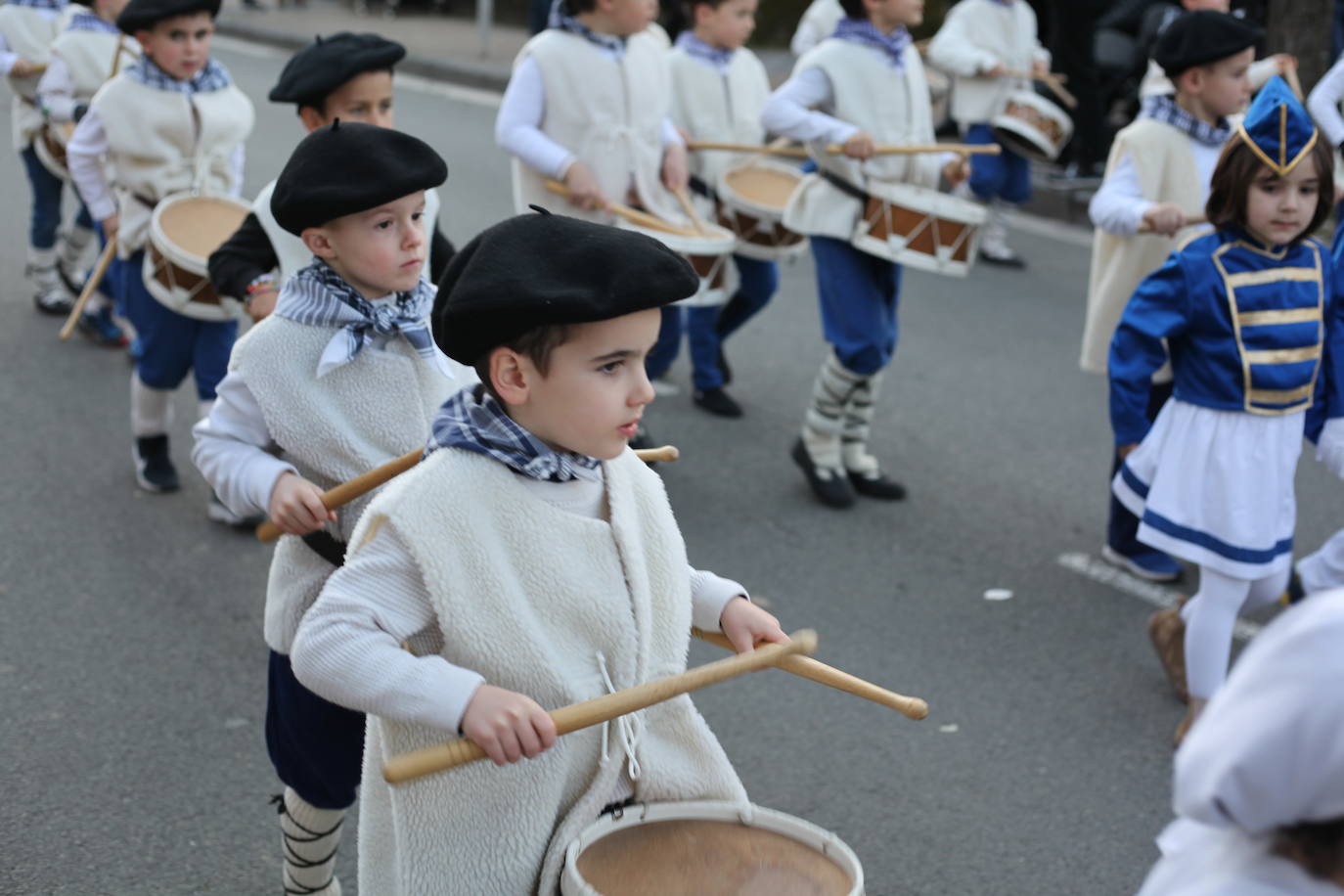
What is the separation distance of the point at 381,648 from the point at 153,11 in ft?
12.0

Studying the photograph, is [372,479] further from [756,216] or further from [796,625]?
[756,216]

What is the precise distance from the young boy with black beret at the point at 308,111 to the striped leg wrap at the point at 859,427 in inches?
96.9

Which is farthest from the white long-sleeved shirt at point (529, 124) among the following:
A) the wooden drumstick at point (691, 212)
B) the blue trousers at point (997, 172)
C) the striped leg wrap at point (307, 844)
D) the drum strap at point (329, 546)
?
the blue trousers at point (997, 172)

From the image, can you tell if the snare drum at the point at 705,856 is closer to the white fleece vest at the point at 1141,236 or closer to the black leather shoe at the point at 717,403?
the white fleece vest at the point at 1141,236

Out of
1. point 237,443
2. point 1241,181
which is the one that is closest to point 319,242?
point 237,443

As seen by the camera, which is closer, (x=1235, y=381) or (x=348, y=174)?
(x=348, y=174)

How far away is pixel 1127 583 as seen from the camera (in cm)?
529

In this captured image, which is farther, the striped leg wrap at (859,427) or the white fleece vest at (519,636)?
the striped leg wrap at (859,427)

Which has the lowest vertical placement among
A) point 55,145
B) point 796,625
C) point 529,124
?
point 796,625

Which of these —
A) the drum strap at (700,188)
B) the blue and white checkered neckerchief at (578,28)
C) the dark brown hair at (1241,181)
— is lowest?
the drum strap at (700,188)

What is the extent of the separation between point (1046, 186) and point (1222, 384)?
7.51 m

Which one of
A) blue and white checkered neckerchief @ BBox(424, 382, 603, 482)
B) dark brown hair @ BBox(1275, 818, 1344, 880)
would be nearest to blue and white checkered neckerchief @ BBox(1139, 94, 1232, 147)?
blue and white checkered neckerchief @ BBox(424, 382, 603, 482)

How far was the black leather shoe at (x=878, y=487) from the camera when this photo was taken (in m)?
5.97

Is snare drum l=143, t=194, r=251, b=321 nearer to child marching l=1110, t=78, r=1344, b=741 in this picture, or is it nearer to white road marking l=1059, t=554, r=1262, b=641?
child marching l=1110, t=78, r=1344, b=741
